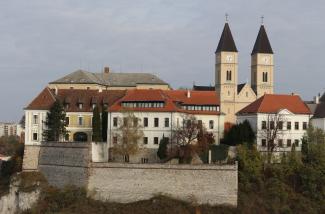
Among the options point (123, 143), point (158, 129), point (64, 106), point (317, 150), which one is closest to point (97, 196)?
point (123, 143)

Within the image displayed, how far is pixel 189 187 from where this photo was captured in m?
51.3

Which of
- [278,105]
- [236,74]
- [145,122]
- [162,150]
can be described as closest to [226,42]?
[236,74]

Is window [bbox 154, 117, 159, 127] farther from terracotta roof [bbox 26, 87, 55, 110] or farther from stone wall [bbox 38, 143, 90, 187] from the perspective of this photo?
terracotta roof [bbox 26, 87, 55, 110]

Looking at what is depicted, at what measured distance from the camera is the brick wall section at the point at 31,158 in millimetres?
58594

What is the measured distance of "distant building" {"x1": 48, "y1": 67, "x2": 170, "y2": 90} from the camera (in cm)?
7512

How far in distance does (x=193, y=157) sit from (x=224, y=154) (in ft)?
10.6

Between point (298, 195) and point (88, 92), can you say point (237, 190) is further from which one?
point (88, 92)

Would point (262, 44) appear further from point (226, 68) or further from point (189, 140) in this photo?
point (189, 140)

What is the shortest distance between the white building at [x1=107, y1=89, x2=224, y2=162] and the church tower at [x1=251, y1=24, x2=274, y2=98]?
1479cm

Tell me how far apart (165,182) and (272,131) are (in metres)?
14.0

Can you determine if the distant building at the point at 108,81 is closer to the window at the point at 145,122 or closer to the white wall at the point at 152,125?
the white wall at the point at 152,125

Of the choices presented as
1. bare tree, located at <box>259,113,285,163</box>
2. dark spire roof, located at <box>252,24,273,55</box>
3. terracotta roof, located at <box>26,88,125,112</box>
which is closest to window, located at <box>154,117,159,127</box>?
terracotta roof, located at <box>26,88,125,112</box>

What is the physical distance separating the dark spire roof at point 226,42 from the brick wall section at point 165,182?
27523 mm

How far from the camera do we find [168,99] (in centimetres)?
6175
